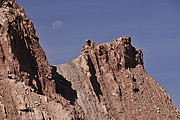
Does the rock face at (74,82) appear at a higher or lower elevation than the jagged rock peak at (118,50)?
lower

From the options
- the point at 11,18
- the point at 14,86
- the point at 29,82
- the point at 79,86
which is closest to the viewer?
the point at 14,86

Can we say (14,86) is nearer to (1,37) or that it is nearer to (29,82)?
(29,82)

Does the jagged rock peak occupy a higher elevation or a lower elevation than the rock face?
higher

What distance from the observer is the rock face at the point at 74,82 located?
43.5 m

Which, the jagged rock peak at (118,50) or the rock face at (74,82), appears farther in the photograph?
the jagged rock peak at (118,50)

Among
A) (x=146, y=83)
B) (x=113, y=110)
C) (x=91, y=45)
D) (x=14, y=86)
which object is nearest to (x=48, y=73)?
(x=14, y=86)

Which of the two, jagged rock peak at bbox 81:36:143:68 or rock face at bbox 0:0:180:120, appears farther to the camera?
jagged rock peak at bbox 81:36:143:68

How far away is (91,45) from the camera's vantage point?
2945 inches

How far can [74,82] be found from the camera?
6719 centimetres

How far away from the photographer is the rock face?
A: 4347 centimetres

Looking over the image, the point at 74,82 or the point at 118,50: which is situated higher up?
the point at 118,50

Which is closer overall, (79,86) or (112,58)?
(79,86)

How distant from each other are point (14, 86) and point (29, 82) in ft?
11.0

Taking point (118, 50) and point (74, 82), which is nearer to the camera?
point (74, 82)
